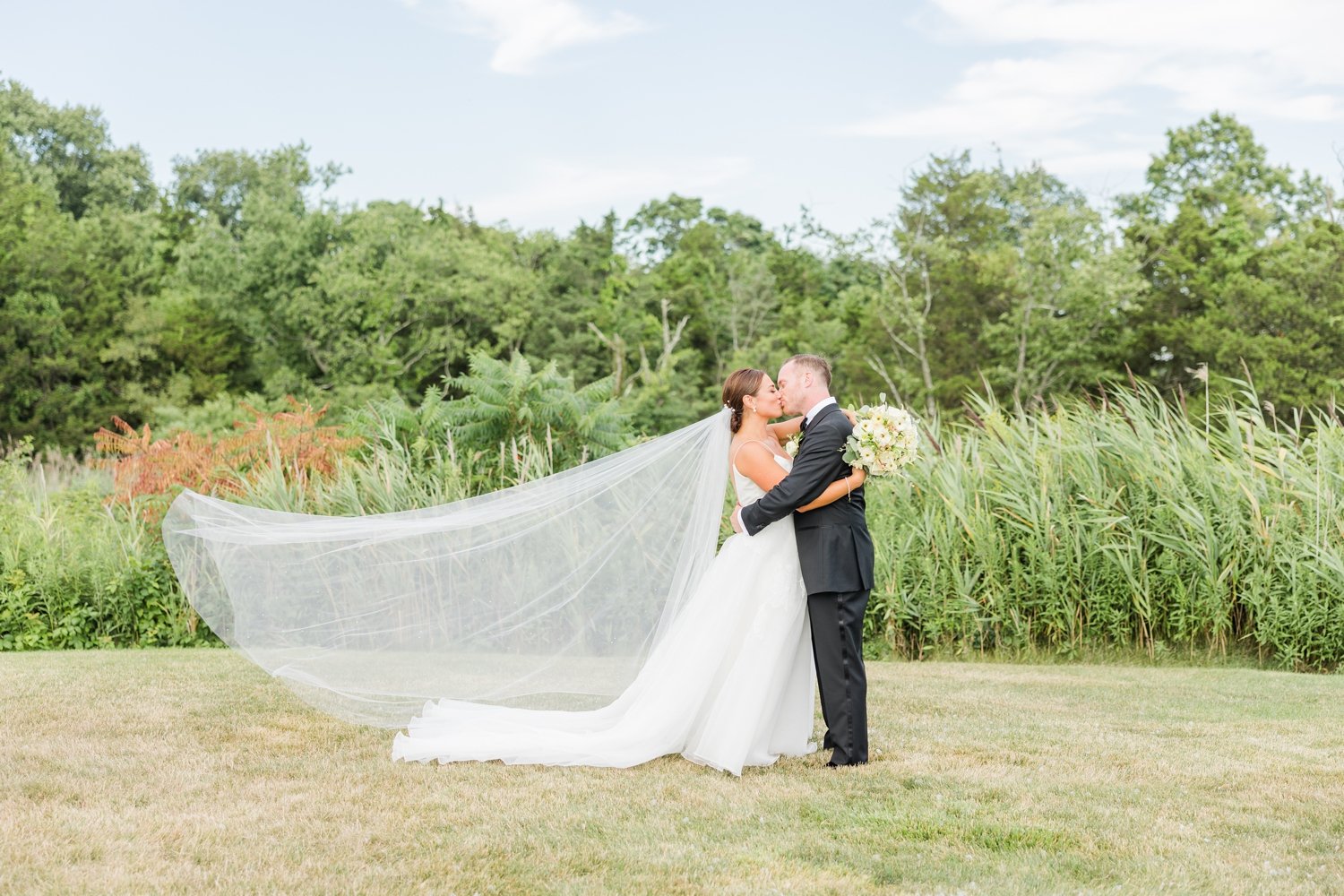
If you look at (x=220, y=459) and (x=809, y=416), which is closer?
(x=809, y=416)

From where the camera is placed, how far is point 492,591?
6.44m

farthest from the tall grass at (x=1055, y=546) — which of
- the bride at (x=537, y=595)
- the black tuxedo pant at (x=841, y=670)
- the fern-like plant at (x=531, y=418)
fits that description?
the black tuxedo pant at (x=841, y=670)

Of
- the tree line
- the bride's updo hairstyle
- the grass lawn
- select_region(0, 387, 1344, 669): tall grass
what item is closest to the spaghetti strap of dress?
the bride's updo hairstyle

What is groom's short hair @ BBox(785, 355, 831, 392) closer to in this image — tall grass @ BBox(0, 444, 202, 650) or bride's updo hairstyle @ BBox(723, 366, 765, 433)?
bride's updo hairstyle @ BBox(723, 366, 765, 433)

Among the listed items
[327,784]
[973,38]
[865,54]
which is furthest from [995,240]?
[327,784]

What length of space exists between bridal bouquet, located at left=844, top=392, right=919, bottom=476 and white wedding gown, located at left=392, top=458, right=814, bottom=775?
1.44 feet

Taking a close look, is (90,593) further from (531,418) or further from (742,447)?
(742,447)

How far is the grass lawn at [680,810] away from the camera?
4.06m

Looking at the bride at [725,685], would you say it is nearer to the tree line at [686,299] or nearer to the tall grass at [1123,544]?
the tall grass at [1123,544]

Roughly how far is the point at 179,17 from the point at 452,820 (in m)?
51.6

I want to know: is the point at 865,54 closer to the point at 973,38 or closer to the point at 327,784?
the point at 973,38

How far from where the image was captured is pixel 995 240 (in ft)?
149

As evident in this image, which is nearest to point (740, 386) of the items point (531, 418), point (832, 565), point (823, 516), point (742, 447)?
point (742, 447)

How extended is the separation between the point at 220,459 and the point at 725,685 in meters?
7.86
